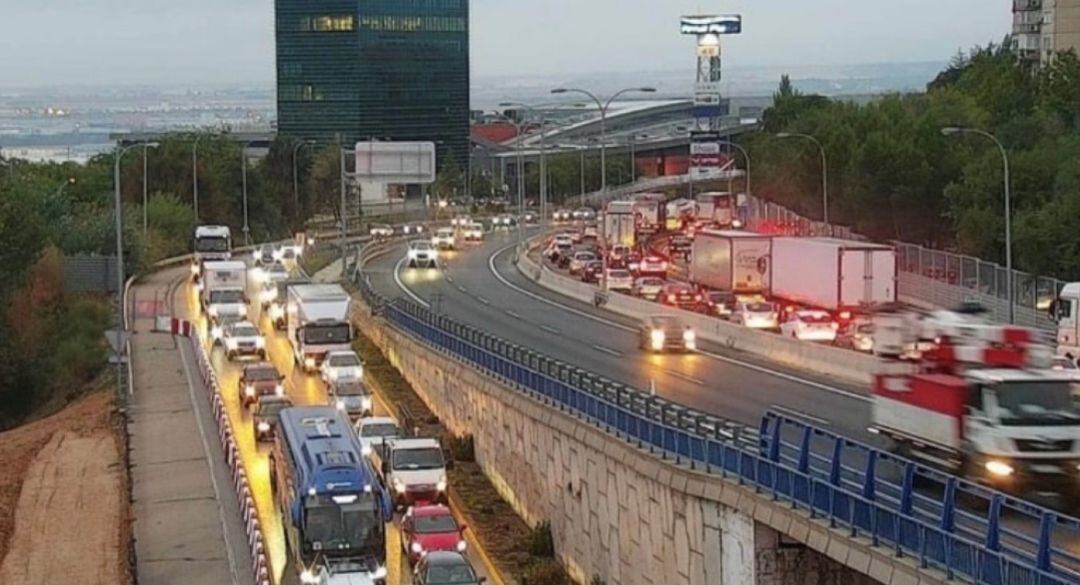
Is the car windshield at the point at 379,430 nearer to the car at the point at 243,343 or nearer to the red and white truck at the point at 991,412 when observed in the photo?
the red and white truck at the point at 991,412

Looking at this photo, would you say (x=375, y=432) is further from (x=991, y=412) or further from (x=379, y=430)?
(x=991, y=412)

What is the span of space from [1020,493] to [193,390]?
132ft

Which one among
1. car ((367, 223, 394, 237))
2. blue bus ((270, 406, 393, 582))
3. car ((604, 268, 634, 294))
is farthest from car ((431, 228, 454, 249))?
blue bus ((270, 406, 393, 582))

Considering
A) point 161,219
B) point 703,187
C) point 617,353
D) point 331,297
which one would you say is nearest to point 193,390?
point 331,297

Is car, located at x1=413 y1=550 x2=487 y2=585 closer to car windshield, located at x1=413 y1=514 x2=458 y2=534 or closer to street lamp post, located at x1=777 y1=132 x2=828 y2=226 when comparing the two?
car windshield, located at x1=413 y1=514 x2=458 y2=534

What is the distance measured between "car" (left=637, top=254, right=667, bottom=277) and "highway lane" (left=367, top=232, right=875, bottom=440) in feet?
16.7

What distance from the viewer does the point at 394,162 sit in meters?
104

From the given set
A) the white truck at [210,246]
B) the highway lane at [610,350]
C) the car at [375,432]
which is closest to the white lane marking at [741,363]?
the highway lane at [610,350]

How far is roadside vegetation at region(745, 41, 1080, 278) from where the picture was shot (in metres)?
73.0

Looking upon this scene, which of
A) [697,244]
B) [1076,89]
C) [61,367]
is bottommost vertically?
[61,367]

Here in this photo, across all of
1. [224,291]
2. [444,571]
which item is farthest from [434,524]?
[224,291]

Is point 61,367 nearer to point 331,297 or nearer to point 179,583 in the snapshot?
point 331,297

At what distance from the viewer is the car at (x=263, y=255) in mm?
97562

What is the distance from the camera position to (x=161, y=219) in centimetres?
11144
